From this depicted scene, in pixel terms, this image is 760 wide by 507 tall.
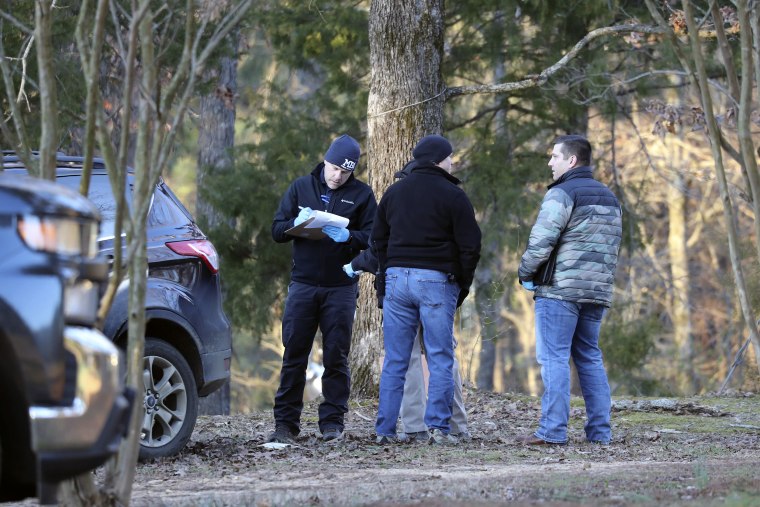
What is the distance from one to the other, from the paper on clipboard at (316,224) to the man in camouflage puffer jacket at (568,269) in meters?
1.31

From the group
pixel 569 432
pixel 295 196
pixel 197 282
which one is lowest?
pixel 569 432

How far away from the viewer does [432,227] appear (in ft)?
26.5

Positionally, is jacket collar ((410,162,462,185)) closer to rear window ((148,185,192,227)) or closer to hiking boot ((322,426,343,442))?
rear window ((148,185,192,227))

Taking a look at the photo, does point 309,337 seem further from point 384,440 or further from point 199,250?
point 199,250

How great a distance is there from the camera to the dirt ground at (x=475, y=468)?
5.56 m

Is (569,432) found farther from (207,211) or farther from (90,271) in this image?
(207,211)

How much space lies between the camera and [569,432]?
9484mm

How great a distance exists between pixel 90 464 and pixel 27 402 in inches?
12.5

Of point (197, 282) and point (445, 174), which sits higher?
point (445, 174)

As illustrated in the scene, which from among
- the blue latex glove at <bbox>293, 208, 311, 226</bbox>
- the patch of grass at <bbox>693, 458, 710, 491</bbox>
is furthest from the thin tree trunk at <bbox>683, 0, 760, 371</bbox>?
the blue latex glove at <bbox>293, 208, 311, 226</bbox>

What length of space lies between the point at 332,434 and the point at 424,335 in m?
1.00

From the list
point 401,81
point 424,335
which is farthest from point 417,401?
point 401,81

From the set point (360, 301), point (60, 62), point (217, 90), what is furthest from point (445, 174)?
point (217, 90)

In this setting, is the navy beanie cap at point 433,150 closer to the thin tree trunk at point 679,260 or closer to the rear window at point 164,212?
the rear window at point 164,212
